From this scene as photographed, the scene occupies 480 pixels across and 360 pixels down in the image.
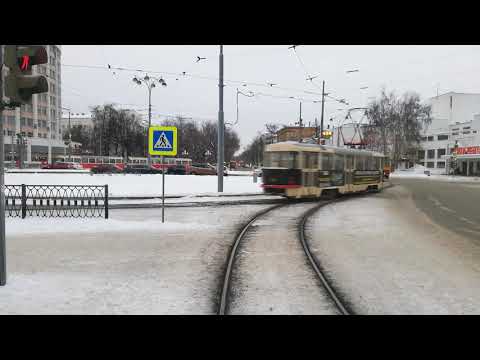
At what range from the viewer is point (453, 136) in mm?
73250

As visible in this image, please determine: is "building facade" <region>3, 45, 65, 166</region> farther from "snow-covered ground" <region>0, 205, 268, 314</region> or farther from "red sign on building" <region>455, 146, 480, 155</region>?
"red sign on building" <region>455, 146, 480, 155</region>

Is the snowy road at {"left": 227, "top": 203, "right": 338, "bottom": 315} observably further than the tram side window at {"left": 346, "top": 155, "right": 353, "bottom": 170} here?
No

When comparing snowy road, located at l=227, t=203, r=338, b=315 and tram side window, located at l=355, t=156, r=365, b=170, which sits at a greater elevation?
tram side window, located at l=355, t=156, r=365, b=170

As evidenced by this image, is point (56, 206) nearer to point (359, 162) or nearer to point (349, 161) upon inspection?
point (349, 161)

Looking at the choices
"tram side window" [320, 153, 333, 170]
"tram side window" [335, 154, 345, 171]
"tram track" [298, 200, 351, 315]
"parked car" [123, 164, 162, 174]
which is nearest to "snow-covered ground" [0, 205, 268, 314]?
"tram track" [298, 200, 351, 315]

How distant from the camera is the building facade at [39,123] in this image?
7212 cm

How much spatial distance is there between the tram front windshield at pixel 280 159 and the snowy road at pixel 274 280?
7.18 meters

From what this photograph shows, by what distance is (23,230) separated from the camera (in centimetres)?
907

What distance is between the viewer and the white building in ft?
201

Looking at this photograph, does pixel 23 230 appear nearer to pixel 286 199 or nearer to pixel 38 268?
pixel 38 268

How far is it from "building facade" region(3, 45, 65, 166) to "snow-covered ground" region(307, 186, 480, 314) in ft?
240

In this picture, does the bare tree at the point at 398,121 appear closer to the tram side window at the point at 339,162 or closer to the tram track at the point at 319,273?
the tram side window at the point at 339,162

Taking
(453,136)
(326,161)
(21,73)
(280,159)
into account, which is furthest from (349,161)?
(453,136)
